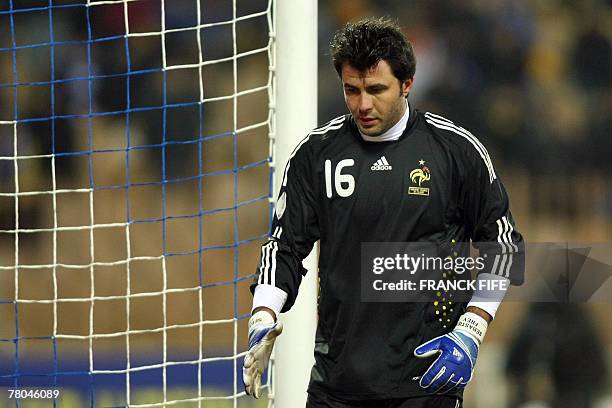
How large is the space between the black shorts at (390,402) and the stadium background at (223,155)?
9.82ft

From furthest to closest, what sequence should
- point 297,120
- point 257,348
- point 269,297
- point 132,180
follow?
1. point 132,180
2. point 297,120
3. point 269,297
4. point 257,348

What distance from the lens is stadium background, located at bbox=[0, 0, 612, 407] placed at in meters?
6.45

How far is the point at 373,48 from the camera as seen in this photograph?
2900 mm

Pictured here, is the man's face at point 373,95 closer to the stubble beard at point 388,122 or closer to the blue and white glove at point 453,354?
the stubble beard at point 388,122

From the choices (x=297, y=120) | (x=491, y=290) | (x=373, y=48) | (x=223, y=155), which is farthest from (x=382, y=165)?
(x=223, y=155)

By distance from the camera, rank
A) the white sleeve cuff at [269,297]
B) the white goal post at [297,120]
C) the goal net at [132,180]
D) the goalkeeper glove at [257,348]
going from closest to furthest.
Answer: the goalkeeper glove at [257,348] → the white sleeve cuff at [269,297] → the white goal post at [297,120] → the goal net at [132,180]

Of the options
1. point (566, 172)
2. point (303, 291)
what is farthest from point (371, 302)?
point (566, 172)

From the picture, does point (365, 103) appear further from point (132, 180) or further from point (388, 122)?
point (132, 180)

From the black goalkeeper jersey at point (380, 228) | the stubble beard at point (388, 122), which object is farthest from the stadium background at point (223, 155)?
the stubble beard at point (388, 122)

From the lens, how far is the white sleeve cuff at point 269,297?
2.94m

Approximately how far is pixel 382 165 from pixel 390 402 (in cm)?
65

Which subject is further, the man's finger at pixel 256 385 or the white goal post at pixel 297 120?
the white goal post at pixel 297 120

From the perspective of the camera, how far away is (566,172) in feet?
23.5

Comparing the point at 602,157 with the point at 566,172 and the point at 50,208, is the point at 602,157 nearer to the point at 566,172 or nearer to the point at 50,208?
the point at 566,172
